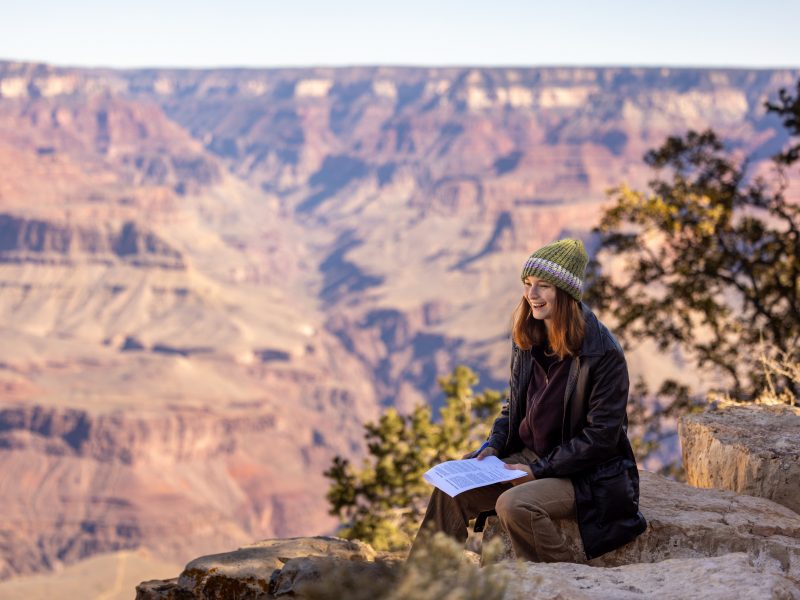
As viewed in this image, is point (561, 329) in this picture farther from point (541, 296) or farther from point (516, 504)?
point (516, 504)

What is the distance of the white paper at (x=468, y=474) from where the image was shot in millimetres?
5895

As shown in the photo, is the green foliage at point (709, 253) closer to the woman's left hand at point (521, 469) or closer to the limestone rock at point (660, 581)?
the woman's left hand at point (521, 469)

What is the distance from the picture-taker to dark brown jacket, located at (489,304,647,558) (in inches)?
224

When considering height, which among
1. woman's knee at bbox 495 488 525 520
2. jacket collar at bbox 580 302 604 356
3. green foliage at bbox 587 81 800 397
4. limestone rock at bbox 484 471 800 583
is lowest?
limestone rock at bbox 484 471 800 583

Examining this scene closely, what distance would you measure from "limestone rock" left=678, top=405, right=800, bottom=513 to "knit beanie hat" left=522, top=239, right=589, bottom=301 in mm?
2192

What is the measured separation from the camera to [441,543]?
3.58 m

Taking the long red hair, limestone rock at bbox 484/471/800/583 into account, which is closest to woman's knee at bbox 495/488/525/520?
limestone rock at bbox 484/471/800/583

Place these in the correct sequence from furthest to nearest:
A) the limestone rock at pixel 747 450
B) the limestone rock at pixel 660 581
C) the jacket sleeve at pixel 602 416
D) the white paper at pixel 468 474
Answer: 1. the limestone rock at pixel 747 450
2. the white paper at pixel 468 474
3. the jacket sleeve at pixel 602 416
4. the limestone rock at pixel 660 581

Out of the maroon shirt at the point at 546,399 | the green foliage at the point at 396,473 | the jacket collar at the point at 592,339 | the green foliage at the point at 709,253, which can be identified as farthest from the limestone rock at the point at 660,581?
the green foliage at the point at 709,253

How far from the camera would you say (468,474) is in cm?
606

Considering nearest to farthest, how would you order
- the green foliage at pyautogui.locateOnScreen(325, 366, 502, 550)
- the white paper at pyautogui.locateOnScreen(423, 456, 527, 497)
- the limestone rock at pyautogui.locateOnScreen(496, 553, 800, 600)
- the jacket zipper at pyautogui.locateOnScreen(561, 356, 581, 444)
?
the limestone rock at pyautogui.locateOnScreen(496, 553, 800, 600)
the jacket zipper at pyautogui.locateOnScreen(561, 356, 581, 444)
the white paper at pyautogui.locateOnScreen(423, 456, 527, 497)
the green foliage at pyautogui.locateOnScreen(325, 366, 502, 550)

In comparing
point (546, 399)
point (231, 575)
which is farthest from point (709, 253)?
point (231, 575)

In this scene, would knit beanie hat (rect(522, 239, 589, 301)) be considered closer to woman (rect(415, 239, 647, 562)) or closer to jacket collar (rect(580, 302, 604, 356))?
woman (rect(415, 239, 647, 562))

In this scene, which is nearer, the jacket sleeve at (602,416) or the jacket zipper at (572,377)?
the jacket sleeve at (602,416)
